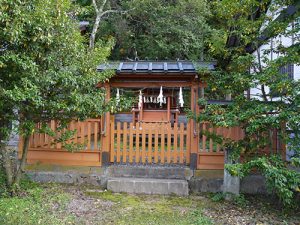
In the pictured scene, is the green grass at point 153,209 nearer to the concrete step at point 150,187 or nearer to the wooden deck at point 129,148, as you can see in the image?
the concrete step at point 150,187

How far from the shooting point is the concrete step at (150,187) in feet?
21.2

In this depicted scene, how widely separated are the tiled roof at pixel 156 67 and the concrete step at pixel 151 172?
7.43 feet

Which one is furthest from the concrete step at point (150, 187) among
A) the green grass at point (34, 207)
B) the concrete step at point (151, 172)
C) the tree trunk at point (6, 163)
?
the tree trunk at point (6, 163)

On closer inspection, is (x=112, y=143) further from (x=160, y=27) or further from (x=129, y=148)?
(x=160, y=27)

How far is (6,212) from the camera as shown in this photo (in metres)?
4.69

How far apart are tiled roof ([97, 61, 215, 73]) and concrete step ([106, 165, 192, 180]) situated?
2.26 meters

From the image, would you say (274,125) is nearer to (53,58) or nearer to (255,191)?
(255,191)

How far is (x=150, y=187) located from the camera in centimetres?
648

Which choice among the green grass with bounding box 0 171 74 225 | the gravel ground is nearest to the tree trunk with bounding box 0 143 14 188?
the green grass with bounding box 0 171 74 225

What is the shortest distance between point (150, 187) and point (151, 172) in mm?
530

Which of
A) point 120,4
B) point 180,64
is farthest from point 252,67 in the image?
point 120,4

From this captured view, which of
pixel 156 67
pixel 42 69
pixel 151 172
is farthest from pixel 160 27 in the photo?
pixel 42 69

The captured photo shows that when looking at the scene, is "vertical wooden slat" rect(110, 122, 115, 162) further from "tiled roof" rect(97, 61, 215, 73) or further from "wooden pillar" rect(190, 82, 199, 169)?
"wooden pillar" rect(190, 82, 199, 169)

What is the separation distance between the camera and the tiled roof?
6.85 meters
